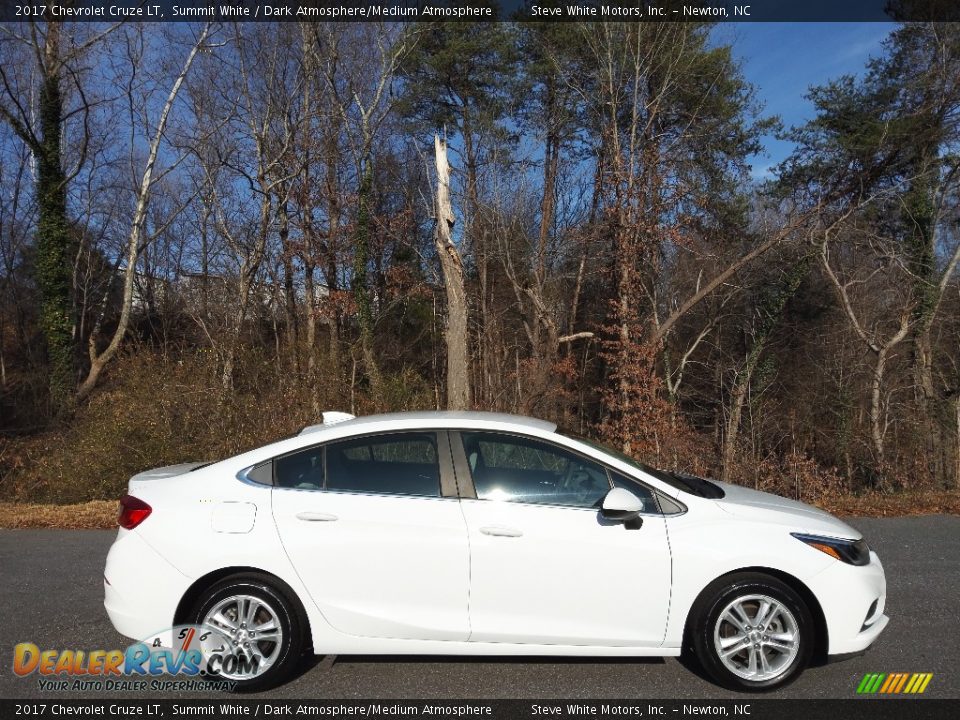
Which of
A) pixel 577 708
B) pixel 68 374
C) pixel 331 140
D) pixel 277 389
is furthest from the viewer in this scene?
pixel 331 140

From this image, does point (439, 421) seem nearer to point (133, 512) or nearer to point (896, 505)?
point (133, 512)

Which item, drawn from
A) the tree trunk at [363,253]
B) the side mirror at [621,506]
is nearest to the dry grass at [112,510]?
the side mirror at [621,506]

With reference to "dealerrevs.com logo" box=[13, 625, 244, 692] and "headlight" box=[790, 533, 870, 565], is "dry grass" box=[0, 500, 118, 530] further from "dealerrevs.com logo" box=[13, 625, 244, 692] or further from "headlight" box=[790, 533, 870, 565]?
"headlight" box=[790, 533, 870, 565]

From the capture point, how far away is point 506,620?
3844mm

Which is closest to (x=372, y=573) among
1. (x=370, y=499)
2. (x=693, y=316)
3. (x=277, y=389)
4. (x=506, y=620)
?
(x=370, y=499)

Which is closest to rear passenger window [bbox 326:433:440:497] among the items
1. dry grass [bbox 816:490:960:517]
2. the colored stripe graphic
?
the colored stripe graphic

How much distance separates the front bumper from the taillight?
3734mm

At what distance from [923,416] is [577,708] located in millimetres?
15125

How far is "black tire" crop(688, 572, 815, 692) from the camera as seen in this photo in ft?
12.6

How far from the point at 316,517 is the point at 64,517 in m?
6.36

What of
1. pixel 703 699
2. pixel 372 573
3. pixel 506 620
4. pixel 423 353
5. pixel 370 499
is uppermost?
pixel 423 353

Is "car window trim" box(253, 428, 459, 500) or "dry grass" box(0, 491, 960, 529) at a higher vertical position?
"car window trim" box(253, 428, 459, 500)

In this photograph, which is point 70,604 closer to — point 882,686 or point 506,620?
point 506,620

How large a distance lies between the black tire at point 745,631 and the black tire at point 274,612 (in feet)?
7.10
